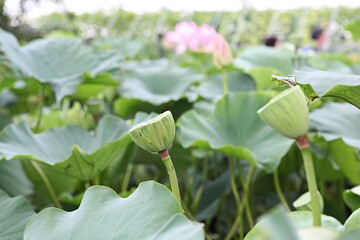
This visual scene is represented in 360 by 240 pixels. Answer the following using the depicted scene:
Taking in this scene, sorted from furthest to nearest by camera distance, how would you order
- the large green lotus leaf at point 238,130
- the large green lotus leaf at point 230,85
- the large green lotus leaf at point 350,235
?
the large green lotus leaf at point 230,85
the large green lotus leaf at point 238,130
the large green lotus leaf at point 350,235

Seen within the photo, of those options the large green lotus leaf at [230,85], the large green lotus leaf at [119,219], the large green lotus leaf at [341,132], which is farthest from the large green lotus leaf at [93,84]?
the large green lotus leaf at [119,219]

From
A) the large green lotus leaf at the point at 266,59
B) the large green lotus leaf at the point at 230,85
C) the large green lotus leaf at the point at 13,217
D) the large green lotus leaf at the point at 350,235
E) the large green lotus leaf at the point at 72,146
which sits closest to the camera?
the large green lotus leaf at the point at 350,235

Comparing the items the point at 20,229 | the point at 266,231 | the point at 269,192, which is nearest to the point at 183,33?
the point at 269,192

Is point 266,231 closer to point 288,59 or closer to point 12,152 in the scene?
point 12,152

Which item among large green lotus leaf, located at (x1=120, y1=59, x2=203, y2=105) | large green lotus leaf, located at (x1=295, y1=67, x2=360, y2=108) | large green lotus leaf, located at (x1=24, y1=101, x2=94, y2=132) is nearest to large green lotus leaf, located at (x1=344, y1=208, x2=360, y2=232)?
large green lotus leaf, located at (x1=295, y1=67, x2=360, y2=108)

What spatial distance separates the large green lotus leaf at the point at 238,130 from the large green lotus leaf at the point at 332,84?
1.42 ft

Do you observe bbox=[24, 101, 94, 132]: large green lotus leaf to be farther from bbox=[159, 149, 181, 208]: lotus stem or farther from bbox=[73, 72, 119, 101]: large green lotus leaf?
bbox=[159, 149, 181, 208]: lotus stem

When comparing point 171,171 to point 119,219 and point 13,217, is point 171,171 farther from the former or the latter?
point 13,217

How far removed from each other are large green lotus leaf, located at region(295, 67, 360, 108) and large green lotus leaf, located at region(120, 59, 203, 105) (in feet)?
2.70

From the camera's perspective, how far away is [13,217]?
75 cm

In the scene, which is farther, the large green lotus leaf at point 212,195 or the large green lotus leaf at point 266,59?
the large green lotus leaf at point 266,59

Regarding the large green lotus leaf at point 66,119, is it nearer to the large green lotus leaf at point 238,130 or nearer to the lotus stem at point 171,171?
the large green lotus leaf at point 238,130

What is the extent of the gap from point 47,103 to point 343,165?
1166 millimetres

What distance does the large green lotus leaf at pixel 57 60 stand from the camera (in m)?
1.24
